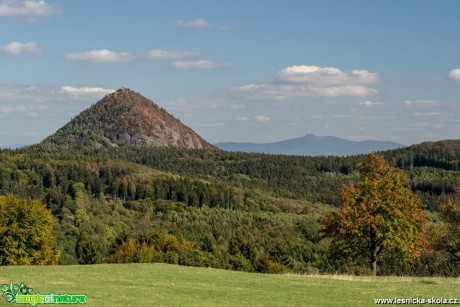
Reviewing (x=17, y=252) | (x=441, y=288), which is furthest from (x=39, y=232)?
(x=441, y=288)

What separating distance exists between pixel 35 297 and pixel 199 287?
39.9 feet

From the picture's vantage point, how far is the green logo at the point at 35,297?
1109 inches

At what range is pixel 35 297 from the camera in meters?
28.8

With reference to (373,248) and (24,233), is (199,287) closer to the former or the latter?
(373,248)

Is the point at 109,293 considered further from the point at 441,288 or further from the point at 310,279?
the point at 441,288

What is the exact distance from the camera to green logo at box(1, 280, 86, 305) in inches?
1109

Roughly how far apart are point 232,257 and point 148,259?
19477 mm

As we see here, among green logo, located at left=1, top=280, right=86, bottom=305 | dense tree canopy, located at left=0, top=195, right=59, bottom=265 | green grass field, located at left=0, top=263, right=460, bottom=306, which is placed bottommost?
dense tree canopy, located at left=0, top=195, right=59, bottom=265

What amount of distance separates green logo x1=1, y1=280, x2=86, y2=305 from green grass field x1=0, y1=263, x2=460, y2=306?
0.56 meters

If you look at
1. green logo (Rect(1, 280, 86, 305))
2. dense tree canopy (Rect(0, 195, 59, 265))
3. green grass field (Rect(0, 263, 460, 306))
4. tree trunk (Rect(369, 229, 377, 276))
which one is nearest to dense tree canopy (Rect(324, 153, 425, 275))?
tree trunk (Rect(369, 229, 377, 276))

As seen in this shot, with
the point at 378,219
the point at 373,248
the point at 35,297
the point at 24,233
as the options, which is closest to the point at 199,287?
the point at 35,297

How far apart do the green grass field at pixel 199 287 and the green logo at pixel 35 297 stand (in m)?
0.56

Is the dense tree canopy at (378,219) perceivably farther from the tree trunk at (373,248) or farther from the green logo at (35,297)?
the green logo at (35,297)

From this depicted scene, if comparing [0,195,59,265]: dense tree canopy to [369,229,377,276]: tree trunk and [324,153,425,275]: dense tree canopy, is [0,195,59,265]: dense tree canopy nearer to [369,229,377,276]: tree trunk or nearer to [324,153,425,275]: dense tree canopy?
[324,153,425,275]: dense tree canopy
